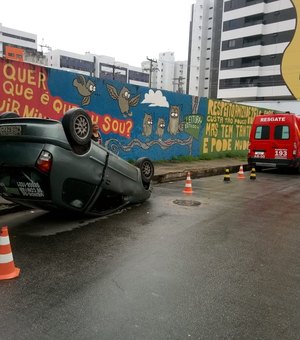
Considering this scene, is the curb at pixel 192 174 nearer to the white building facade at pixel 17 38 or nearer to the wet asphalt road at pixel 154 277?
the wet asphalt road at pixel 154 277

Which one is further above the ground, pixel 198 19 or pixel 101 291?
Answer: pixel 198 19

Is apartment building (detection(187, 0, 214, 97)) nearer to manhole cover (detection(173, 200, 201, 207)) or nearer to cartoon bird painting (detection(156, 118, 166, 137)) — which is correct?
cartoon bird painting (detection(156, 118, 166, 137))

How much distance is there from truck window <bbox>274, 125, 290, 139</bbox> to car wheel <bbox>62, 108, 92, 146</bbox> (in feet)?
34.4

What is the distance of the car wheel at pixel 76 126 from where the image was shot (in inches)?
208

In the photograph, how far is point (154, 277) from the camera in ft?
12.7

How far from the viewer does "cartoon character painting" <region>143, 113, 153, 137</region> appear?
13719mm

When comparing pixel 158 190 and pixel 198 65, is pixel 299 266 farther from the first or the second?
pixel 198 65

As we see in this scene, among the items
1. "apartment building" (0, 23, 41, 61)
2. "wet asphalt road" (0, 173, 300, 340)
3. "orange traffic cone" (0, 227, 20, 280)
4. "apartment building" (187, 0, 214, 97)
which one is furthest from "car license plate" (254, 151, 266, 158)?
"apartment building" (0, 23, 41, 61)

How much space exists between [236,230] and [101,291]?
2.99 metres

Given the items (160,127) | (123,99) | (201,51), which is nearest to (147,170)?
(123,99)

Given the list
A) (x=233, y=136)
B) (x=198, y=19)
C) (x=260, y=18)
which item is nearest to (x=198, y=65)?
(x=198, y=19)

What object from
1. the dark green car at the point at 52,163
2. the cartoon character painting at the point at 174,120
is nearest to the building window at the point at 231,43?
the cartoon character painting at the point at 174,120

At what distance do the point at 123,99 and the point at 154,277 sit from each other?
9.58m

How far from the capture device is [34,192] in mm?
5281
